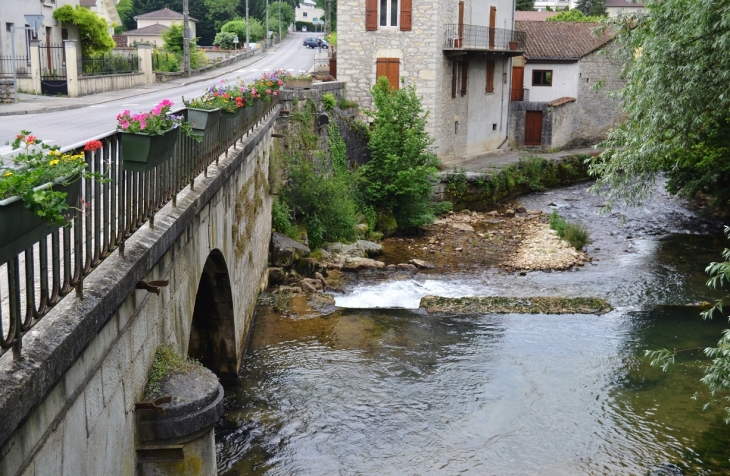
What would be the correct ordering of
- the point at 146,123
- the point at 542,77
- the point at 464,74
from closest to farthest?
the point at 146,123
the point at 464,74
the point at 542,77

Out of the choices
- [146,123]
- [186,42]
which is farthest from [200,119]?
[186,42]

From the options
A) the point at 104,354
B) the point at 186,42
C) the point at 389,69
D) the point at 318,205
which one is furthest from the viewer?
the point at 186,42

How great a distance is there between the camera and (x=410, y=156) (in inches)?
979

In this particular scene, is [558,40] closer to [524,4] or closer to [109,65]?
[109,65]

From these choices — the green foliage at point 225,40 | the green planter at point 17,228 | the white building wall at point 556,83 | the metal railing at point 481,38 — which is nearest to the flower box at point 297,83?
the metal railing at point 481,38

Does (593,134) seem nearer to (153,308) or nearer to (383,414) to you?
(383,414)

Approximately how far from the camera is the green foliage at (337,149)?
24.3 meters

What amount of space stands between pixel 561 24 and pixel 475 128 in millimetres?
Answer: 10805

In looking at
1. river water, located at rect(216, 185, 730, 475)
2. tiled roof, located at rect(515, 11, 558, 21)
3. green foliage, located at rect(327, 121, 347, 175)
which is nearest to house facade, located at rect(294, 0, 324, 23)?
tiled roof, located at rect(515, 11, 558, 21)

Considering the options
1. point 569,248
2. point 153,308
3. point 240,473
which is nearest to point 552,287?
point 569,248

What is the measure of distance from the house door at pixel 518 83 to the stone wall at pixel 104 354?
105 ft

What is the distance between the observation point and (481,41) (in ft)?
104

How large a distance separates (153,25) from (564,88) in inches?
1269

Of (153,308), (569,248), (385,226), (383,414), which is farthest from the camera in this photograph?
(385,226)
